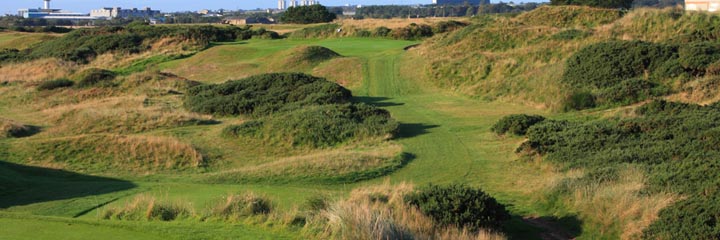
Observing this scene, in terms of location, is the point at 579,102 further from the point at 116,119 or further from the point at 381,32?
the point at 381,32

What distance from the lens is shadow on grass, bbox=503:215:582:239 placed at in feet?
37.8

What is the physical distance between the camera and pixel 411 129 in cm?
2181

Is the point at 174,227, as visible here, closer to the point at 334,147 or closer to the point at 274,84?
the point at 334,147

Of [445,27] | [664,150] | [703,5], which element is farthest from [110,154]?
[445,27]

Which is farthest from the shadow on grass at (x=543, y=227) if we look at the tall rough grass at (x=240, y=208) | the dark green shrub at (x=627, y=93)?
the dark green shrub at (x=627, y=93)

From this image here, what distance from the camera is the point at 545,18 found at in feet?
133

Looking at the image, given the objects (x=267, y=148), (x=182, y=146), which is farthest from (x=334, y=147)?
(x=182, y=146)

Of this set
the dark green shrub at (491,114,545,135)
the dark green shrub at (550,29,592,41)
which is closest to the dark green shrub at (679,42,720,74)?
the dark green shrub at (491,114,545,135)

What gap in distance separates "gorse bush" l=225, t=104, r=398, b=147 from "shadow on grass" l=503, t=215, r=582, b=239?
27.3 ft

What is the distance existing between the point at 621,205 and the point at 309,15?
68.2 m

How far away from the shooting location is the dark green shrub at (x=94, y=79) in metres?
32.9

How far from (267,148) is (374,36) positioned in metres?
30.7

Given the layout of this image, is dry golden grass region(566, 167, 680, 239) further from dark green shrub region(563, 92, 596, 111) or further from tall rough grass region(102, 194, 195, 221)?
dark green shrub region(563, 92, 596, 111)

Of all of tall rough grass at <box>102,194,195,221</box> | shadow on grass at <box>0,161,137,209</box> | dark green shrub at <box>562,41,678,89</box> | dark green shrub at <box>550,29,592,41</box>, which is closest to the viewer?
tall rough grass at <box>102,194,195,221</box>
